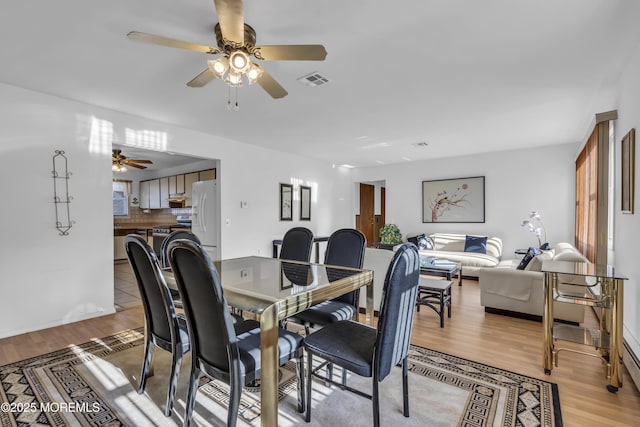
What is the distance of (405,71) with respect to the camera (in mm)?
2746

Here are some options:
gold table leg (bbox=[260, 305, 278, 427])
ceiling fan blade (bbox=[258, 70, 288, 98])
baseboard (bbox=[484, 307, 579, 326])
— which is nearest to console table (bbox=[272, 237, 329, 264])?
baseboard (bbox=[484, 307, 579, 326])

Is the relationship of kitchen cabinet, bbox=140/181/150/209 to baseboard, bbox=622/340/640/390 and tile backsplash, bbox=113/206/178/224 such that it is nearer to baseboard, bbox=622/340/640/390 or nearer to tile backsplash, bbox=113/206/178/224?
tile backsplash, bbox=113/206/178/224

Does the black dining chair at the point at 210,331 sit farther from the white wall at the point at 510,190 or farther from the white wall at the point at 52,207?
the white wall at the point at 510,190

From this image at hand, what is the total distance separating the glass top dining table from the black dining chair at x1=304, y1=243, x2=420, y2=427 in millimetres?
251

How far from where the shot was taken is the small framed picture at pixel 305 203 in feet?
21.8

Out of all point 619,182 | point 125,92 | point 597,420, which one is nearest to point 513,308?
point 619,182

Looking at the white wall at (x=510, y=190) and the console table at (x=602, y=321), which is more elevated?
Result: the white wall at (x=510, y=190)

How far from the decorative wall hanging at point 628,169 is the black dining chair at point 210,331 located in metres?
2.86

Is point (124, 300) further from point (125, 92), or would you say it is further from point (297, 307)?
point (297, 307)

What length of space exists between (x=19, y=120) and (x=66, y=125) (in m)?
0.37

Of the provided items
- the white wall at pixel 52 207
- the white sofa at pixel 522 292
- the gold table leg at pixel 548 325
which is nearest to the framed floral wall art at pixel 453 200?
the white sofa at pixel 522 292

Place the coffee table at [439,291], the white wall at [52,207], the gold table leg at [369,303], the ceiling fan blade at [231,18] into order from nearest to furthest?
the ceiling fan blade at [231,18], the gold table leg at [369,303], the white wall at [52,207], the coffee table at [439,291]

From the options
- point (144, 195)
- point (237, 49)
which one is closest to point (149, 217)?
point (144, 195)

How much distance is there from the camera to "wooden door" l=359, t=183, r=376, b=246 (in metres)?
8.63
